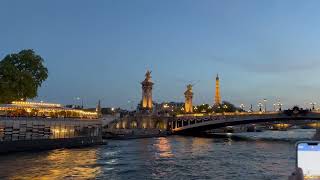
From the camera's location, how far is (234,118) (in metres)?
126

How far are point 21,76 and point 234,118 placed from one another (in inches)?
2458

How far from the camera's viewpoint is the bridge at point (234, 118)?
11462 cm

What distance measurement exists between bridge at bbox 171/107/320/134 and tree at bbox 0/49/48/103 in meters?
56.2

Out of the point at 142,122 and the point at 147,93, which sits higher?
the point at 147,93

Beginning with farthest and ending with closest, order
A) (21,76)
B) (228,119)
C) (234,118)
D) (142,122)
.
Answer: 1. (142,122)
2. (228,119)
3. (234,118)
4. (21,76)

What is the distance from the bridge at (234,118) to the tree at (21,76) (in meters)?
56.2

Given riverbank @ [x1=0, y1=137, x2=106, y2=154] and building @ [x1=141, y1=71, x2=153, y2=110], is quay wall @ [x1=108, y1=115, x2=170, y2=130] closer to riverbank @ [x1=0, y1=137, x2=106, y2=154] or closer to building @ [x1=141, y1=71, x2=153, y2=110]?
building @ [x1=141, y1=71, x2=153, y2=110]

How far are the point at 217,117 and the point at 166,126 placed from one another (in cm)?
2386

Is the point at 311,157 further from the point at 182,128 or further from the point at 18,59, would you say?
the point at 182,128

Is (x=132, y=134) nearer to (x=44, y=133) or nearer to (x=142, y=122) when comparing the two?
(x=142, y=122)

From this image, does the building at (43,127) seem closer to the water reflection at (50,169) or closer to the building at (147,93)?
the water reflection at (50,169)

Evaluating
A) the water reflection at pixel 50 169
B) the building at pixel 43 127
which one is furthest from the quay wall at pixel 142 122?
the water reflection at pixel 50 169

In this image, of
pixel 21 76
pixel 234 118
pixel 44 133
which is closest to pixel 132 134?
pixel 234 118

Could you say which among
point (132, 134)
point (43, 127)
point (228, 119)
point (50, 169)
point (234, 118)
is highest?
point (234, 118)
